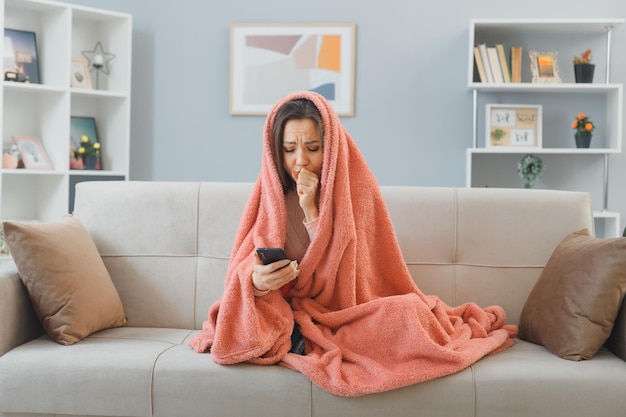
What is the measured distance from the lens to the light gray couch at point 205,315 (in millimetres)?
1888

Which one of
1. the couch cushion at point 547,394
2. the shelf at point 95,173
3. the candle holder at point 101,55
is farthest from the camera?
the candle holder at point 101,55

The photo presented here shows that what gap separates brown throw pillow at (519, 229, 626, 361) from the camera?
6.59 ft

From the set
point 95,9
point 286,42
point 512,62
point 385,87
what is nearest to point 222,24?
point 286,42

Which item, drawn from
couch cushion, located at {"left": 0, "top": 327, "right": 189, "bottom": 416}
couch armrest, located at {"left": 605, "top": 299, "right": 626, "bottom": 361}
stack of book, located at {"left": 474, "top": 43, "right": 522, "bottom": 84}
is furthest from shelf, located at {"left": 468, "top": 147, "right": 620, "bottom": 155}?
couch cushion, located at {"left": 0, "top": 327, "right": 189, "bottom": 416}

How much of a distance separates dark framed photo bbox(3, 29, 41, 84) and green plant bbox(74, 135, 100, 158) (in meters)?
0.38

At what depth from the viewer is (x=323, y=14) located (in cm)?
413

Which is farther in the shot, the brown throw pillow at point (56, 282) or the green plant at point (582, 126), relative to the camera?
the green plant at point (582, 126)

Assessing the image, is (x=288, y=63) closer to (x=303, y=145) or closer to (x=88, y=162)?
(x=88, y=162)

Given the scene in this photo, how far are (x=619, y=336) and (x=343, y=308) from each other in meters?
0.77

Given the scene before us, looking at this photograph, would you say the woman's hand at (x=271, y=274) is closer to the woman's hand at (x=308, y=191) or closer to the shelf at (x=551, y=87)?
the woman's hand at (x=308, y=191)

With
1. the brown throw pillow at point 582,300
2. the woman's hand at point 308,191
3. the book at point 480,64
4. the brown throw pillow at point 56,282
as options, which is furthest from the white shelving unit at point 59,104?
the brown throw pillow at point 582,300

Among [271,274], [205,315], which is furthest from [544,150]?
[271,274]

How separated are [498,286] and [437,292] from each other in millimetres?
198

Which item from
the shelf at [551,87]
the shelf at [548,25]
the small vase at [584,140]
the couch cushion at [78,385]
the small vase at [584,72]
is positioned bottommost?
the couch cushion at [78,385]
